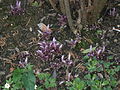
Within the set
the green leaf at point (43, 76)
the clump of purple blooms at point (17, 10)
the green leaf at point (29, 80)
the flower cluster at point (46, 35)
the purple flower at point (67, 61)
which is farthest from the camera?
the clump of purple blooms at point (17, 10)

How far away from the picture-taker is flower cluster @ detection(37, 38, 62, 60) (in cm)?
347

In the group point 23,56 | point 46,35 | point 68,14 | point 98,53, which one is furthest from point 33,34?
point 98,53

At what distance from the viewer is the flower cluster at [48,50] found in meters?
3.47

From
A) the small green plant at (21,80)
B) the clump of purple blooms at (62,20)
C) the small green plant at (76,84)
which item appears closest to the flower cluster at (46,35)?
the clump of purple blooms at (62,20)

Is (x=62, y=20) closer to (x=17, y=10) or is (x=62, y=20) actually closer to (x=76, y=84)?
(x=17, y=10)

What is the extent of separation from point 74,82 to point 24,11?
3.71ft

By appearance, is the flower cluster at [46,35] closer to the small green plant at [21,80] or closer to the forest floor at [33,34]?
the forest floor at [33,34]

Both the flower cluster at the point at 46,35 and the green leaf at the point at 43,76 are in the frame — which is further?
the flower cluster at the point at 46,35

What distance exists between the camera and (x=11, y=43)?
3.65 meters

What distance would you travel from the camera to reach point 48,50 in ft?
11.4

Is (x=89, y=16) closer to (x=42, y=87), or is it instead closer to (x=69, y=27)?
(x=69, y=27)

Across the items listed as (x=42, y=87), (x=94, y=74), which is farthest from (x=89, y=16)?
(x=42, y=87)

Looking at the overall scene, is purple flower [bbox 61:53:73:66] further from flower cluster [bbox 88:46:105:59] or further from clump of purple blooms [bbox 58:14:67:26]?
clump of purple blooms [bbox 58:14:67:26]

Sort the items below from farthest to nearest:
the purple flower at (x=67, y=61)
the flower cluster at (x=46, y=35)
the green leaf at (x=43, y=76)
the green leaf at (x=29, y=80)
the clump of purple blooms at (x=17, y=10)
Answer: the clump of purple blooms at (x=17, y=10), the flower cluster at (x=46, y=35), the purple flower at (x=67, y=61), the green leaf at (x=43, y=76), the green leaf at (x=29, y=80)
